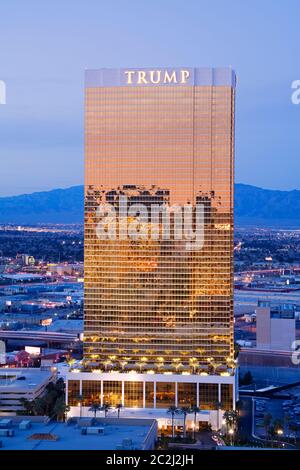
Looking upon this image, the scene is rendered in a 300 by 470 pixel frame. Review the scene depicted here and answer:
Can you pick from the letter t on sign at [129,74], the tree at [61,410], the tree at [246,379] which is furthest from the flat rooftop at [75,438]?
the tree at [246,379]

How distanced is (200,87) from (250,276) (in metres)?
84.3

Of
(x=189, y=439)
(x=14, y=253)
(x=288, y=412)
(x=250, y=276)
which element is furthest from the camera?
(x=14, y=253)

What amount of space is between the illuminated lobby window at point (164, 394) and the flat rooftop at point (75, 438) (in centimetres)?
1278

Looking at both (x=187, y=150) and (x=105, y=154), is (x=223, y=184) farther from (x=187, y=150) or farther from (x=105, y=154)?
(x=105, y=154)

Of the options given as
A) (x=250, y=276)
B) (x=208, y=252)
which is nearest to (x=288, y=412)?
(x=208, y=252)

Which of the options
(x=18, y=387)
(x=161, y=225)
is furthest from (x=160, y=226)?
(x=18, y=387)

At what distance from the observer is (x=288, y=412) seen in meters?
41.0

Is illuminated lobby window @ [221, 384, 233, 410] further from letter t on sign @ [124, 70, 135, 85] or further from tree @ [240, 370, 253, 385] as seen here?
letter t on sign @ [124, 70, 135, 85]

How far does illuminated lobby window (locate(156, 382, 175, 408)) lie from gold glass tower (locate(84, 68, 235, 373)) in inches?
49.5

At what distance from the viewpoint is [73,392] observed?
4053 cm

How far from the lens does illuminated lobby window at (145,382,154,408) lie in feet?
131

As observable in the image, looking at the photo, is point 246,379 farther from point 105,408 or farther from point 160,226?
point 105,408

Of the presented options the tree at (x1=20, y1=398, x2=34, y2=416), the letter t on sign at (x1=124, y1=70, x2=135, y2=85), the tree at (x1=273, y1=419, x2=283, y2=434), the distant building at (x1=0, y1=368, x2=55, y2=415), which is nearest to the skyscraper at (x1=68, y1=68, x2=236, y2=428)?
the letter t on sign at (x1=124, y1=70, x2=135, y2=85)

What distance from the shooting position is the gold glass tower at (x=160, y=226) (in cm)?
4206
